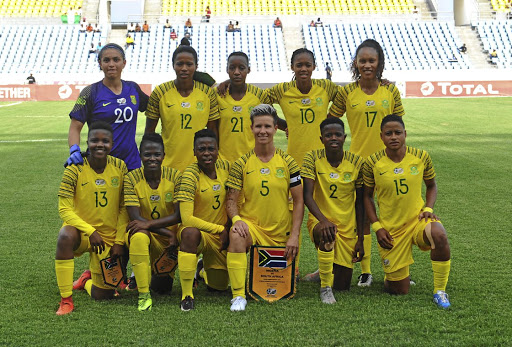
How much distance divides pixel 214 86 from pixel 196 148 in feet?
3.60

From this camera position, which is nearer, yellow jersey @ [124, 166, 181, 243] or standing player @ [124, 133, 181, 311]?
standing player @ [124, 133, 181, 311]

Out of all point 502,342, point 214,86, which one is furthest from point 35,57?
point 502,342

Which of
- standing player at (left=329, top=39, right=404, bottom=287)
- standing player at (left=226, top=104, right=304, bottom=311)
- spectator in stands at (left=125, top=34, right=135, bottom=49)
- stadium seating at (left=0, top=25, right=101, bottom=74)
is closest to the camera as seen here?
standing player at (left=226, top=104, right=304, bottom=311)

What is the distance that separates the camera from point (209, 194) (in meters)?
4.69

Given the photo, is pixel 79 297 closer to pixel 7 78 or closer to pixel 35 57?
pixel 7 78

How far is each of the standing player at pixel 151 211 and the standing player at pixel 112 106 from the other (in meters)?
0.44

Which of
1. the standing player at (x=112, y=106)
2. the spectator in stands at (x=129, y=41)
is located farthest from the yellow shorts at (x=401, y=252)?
the spectator in stands at (x=129, y=41)

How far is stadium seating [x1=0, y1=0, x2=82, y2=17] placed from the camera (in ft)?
137

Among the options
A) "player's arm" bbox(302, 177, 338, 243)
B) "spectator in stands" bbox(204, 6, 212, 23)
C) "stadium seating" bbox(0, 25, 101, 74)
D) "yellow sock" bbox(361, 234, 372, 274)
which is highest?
"spectator in stands" bbox(204, 6, 212, 23)

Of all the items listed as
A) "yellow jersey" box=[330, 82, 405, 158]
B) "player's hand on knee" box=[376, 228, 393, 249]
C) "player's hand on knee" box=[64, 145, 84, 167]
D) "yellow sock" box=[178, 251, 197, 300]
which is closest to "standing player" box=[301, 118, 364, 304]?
"player's hand on knee" box=[376, 228, 393, 249]

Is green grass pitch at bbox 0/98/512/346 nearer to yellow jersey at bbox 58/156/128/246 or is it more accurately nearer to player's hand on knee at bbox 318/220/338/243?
player's hand on knee at bbox 318/220/338/243

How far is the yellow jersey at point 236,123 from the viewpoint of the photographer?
5422 millimetres

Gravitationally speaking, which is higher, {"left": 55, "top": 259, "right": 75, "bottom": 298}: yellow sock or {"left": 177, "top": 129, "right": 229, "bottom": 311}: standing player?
{"left": 177, "top": 129, "right": 229, "bottom": 311}: standing player

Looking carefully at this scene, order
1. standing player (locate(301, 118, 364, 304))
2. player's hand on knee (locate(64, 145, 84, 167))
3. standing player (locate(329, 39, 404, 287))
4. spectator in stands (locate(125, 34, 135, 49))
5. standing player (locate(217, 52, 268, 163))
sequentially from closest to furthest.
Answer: player's hand on knee (locate(64, 145, 84, 167)), standing player (locate(301, 118, 364, 304)), standing player (locate(329, 39, 404, 287)), standing player (locate(217, 52, 268, 163)), spectator in stands (locate(125, 34, 135, 49))
